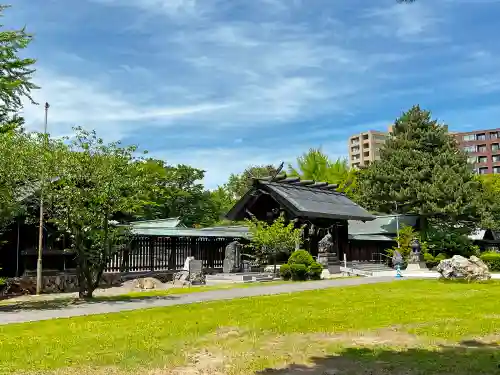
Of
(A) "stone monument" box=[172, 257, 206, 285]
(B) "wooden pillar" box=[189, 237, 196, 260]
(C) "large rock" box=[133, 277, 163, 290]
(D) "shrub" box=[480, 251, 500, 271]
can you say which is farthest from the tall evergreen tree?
(C) "large rock" box=[133, 277, 163, 290]

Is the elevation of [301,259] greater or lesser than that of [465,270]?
greater

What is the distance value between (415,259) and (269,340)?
2965 cm

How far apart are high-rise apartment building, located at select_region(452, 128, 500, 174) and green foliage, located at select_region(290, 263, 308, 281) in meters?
92.7

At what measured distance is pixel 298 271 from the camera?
25328mm

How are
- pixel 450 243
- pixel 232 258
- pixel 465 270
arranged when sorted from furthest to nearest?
1. pixel 450 243
2. pixel 232 258
3. pixel 465 270

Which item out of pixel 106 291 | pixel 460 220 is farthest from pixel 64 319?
pixel 460 220

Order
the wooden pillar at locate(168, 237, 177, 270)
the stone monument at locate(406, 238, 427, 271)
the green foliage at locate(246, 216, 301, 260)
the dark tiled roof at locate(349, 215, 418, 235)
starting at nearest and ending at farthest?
the wooden pillar at locate(168, 237, 177, 270), the green foliage at locate(246, 216, 301, 260), the stone monument at locate(406, 238, 427, 271), the dark tiled roof at locate(349, 215, 418, 235)

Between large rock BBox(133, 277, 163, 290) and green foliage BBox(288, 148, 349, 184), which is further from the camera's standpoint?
green foliage BBox(288, 148, 349, 184)

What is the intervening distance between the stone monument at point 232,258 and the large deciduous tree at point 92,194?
→ 13.8 meters

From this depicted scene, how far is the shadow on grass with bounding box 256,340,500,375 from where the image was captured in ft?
21.9

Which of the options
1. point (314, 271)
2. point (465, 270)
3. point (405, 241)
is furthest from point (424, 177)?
point (465, 270)

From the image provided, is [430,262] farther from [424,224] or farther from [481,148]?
[481,148]

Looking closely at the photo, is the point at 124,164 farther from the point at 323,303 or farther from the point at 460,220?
the point at 460,220

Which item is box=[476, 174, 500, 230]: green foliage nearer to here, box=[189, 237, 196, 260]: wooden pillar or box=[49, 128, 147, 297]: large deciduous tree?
box=[189, 237, 196, 260]: wooden pillar
